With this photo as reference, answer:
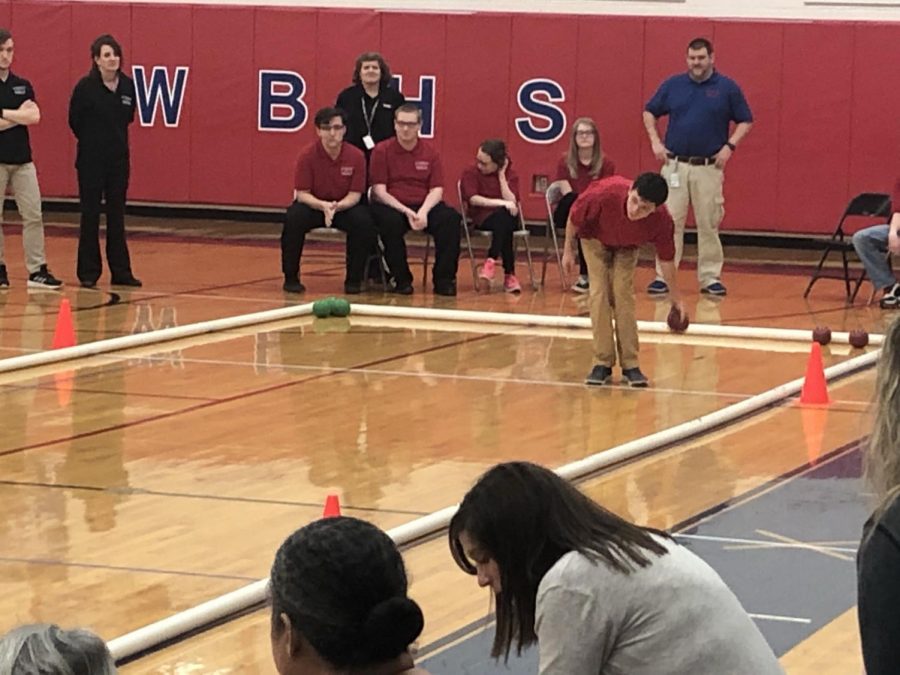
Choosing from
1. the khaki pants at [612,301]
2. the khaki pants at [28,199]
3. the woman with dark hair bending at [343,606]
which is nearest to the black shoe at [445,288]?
the khaki pants at [28,199]

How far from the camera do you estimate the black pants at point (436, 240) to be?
15.4 meters

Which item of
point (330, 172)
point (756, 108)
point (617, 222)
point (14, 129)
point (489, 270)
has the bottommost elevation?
point (489, 270)

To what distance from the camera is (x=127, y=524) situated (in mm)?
7383

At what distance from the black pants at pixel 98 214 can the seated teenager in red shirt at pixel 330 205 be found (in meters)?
1.38

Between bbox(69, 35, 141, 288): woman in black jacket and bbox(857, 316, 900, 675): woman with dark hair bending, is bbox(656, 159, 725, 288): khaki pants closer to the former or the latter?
bbox(69, 35, 141, 288): woman in black jacket

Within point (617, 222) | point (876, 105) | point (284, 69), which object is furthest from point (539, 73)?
point (617, 222)

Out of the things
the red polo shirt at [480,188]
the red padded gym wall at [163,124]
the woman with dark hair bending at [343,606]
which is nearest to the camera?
the woman with dark hair bending at [343,606]

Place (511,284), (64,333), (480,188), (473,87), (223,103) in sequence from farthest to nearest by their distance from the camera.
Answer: (223,103), (473,87), (480,188), (511,284), (64,333)

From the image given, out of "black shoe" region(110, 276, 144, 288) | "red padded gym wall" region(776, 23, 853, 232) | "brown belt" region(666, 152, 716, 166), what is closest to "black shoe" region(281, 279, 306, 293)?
"black shoe" region(110, 276, 144, 288)

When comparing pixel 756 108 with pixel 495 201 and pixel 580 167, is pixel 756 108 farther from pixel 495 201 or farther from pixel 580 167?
pixel 495 201

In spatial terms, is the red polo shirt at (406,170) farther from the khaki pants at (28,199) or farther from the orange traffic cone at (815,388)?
the orange traffic cone at (815,388)

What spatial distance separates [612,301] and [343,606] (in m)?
8.26

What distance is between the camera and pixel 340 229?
15.4m

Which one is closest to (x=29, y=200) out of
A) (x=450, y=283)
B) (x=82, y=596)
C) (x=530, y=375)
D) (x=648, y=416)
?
(x=450, y=283)
